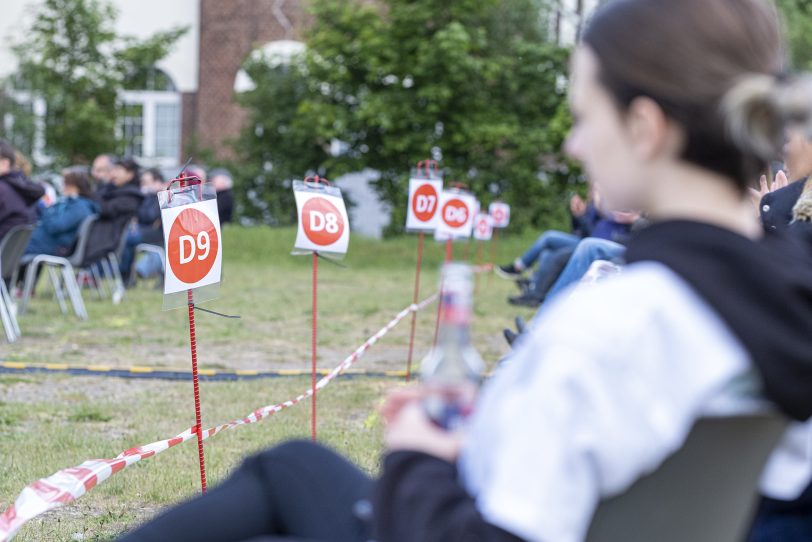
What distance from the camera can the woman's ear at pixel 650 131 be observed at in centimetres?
147

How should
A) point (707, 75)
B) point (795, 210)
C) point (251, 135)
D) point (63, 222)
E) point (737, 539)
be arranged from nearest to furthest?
point (707, 75)
point (737, 539)
point (795, 210)
point (63, 222)
point (251, 135)

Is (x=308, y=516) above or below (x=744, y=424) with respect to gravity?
below

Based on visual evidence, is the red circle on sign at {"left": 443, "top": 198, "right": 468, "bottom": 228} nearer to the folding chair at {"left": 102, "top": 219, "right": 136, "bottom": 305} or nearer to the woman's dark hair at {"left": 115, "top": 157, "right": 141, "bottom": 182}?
the folding chair at {"left": 102, "top": 219, "right": 136, "bottom": 305}

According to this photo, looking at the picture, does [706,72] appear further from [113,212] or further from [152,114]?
[152,114]

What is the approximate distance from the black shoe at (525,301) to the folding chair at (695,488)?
11304mm

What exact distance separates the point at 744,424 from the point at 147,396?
20.8 feet

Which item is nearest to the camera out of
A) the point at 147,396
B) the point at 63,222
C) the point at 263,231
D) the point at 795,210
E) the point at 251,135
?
the point at 795,210

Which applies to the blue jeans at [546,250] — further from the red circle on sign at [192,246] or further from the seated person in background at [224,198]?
the red circle on sign at [192,246]

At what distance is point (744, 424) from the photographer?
1465mm

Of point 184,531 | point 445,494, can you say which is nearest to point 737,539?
point 445,494

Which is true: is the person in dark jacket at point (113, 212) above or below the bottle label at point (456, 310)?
below

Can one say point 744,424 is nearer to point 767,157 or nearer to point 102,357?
point 767,157

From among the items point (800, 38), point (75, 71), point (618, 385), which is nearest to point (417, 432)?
point (618, 385)

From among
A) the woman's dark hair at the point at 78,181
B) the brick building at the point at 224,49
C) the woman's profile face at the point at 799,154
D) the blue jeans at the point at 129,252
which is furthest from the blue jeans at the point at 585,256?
the brick building at the point at 224,49
